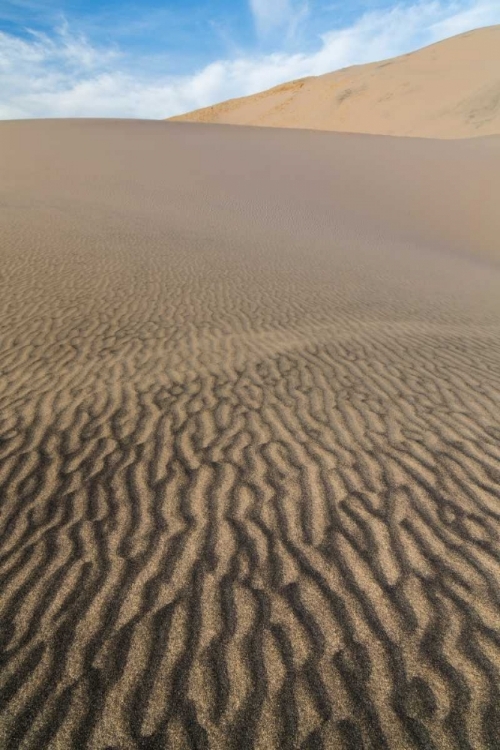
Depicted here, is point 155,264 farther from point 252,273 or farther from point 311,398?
point 311,398

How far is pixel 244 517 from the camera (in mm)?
3697

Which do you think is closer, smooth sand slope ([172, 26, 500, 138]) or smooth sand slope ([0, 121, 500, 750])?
smooth sand slope ([0, 121, 500, 750])

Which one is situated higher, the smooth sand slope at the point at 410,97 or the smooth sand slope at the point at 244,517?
the smooth sand slope at the point at 410,97

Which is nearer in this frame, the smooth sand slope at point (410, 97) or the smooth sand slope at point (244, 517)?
the smooth sand slope at point (244, 517)

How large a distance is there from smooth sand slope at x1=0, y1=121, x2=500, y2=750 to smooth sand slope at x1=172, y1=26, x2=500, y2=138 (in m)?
43.5

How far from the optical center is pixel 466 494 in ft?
13.0

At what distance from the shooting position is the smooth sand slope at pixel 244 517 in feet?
7.97

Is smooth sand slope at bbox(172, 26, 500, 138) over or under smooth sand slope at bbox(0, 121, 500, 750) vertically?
over

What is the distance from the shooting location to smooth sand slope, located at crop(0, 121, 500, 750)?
7.97 ft

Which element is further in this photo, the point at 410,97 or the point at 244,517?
the point at 410,97

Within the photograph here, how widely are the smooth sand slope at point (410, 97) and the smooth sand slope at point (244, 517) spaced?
143 feet

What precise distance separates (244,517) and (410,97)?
60.5 m

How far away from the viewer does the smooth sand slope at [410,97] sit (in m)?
46.4

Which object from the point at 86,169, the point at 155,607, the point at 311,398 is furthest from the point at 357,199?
the point at 155,607
